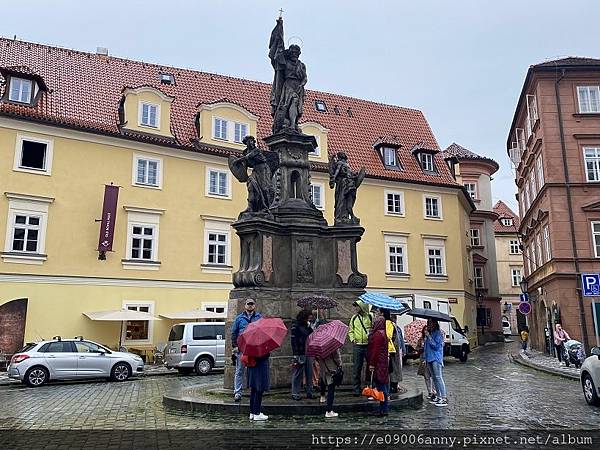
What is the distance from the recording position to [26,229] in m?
24.2

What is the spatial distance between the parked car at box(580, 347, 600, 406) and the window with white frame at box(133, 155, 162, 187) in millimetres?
20987

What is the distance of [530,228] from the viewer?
1398 inches

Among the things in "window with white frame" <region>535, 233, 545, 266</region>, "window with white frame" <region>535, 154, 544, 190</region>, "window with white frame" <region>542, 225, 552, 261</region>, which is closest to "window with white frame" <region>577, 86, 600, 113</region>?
A: "window with white frame" <region>535, 154, 544, 190</region>

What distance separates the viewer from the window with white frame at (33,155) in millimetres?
24344

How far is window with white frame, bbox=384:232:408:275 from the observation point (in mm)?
33906

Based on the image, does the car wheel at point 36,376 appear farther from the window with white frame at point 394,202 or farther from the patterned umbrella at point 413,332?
the window with white frame at point 394,202

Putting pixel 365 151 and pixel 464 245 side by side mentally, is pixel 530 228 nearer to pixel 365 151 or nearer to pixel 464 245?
pixel 464 245

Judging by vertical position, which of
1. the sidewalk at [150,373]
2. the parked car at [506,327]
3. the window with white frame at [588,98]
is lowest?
the sidewalk at [150,373]

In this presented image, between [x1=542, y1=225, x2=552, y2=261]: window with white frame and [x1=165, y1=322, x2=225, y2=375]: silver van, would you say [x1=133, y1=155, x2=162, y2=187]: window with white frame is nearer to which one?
[x1=165, y1=322, x2=225, y2=375]: silver van

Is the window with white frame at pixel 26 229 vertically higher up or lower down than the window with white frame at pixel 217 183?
lower down

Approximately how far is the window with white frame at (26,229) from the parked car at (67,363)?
671cm

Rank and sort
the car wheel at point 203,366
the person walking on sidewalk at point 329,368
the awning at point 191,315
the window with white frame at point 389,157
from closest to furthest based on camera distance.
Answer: the person walking on sidewalk at point 329,368 < the car wheel at point 203,366 < the awning at point 191,315 < the window with white frame at point 389,157

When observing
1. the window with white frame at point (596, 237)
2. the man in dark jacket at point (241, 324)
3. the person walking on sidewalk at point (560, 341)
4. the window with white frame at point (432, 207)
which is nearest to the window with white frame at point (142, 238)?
the window with white frame at point (432, 207)

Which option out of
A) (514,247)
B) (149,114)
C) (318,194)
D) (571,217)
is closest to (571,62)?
(571,217)
